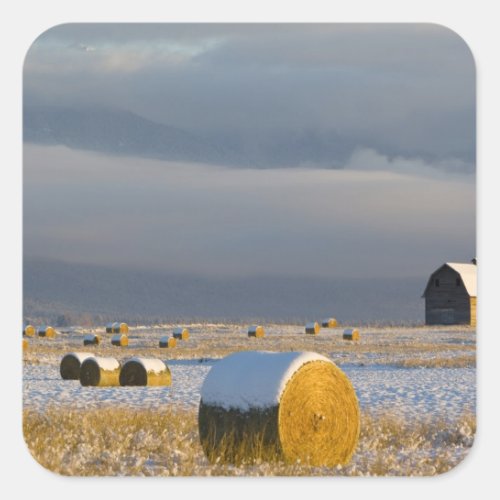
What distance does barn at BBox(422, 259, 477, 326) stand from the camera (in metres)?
40.7

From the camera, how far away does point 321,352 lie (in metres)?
26.5

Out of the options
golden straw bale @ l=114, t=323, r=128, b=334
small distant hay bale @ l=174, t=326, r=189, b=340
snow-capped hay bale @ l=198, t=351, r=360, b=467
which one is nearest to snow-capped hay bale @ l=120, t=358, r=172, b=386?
snow-capped hay bale @ l=198, t=351, r=360, b=467

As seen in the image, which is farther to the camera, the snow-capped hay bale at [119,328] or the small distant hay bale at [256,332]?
the snow-capped hay bale at [119,328]

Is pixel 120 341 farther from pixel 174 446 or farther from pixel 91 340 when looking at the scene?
pixel 174 446

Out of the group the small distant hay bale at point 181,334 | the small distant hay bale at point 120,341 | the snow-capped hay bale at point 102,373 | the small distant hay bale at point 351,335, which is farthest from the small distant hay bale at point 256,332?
the snow-capped hay bale at point 102,373

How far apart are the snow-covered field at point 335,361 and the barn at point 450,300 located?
3.15 meters

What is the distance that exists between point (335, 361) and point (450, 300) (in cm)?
1917

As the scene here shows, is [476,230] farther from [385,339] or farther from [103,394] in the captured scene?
[385,339]

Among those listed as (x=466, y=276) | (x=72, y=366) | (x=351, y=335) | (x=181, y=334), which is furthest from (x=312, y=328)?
(x=72, y=366)

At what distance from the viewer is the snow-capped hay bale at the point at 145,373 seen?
17062 mm

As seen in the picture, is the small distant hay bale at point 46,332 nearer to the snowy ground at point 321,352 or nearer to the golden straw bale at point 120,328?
the snowy ground at point 321,352

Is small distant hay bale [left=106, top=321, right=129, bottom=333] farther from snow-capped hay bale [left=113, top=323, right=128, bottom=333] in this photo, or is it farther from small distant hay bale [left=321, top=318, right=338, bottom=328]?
small distant hay bale [left=321, top=318, right=338, bottom=328]

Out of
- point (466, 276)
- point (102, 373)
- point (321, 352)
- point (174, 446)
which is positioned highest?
point (466, 276)
